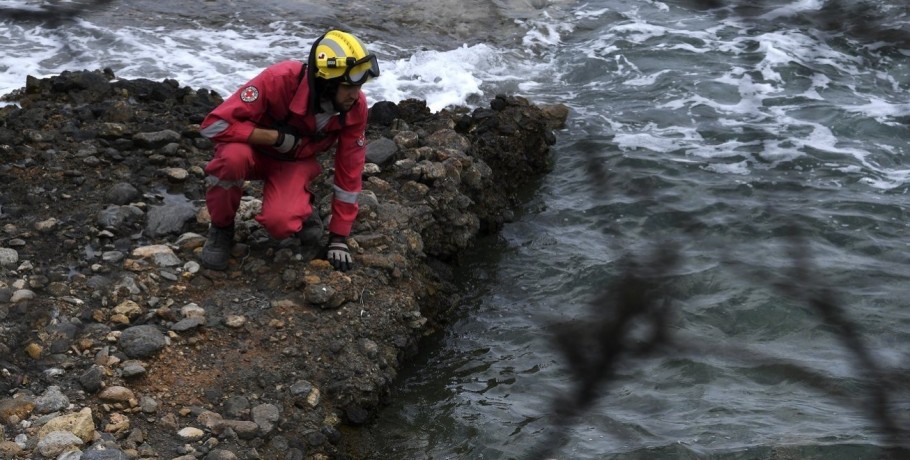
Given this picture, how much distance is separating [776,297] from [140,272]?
4.14m

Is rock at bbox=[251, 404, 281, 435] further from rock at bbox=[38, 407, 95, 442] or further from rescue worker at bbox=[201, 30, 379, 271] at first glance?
rescue worker at bbox=[201, 30, 379, 271]

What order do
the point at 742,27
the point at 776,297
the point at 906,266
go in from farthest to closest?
1. the point at 742,27
2. the point at 906,266
3. the point at 776,297

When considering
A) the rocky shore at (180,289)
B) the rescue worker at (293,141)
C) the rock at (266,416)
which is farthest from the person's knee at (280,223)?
the rock at (266,416)

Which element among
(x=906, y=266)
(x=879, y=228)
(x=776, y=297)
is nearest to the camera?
(x=776, y=297)

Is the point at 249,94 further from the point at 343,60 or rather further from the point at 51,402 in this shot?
the point at 51,402

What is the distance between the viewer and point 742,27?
12.2 meters

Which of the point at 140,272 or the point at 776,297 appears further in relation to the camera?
the point at 776,297

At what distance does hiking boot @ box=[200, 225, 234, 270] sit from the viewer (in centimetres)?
559

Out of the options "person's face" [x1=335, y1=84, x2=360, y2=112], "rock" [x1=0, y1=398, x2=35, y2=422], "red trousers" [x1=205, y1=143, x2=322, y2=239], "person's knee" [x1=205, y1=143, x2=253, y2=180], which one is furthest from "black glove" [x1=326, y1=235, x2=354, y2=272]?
"rock" [x1=0, y1=398, x2=35, y2=422]

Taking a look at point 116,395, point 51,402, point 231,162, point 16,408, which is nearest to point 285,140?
point 231,162

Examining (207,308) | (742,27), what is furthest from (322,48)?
(742,27)

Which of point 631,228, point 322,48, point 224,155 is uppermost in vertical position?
point 322,48

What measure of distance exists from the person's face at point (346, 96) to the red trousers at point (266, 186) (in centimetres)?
57

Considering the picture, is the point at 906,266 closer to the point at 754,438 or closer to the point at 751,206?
the point at 751,206
